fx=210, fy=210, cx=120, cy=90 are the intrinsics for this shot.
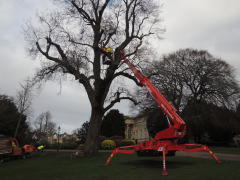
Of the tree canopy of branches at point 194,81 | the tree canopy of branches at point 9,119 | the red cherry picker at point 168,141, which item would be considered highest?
the tree canopy of branches at point 194,81

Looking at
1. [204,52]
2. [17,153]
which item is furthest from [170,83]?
[17,153]

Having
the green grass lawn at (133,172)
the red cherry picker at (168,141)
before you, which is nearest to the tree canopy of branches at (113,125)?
the green grass lawn at (133,172)

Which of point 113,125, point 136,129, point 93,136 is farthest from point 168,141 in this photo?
point 136,129

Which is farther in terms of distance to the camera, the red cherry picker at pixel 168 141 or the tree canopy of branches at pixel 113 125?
the tree canopy of branches at pixel 113 125

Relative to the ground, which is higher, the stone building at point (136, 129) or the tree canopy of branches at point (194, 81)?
the tree canopy of branches at point (194, 81)

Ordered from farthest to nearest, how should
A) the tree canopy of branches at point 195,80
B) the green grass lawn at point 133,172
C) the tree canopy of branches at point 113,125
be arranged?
the tree canopy of branches at point 113,125
the tree canopy of branches at point 195,80
the green grass lawn at point 133,172

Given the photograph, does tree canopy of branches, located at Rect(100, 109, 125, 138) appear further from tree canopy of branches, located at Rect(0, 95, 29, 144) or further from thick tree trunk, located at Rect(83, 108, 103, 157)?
thick tree trunk, located at Rect(83, 108, 103, 157)

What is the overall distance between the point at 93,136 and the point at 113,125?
3372cm

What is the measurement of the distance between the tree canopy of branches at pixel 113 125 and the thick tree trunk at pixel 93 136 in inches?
1291

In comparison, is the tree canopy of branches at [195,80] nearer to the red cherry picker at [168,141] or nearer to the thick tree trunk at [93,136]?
the thick tree trunk at [93,136]

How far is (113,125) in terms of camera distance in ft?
167

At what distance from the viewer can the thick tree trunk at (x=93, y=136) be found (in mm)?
17016

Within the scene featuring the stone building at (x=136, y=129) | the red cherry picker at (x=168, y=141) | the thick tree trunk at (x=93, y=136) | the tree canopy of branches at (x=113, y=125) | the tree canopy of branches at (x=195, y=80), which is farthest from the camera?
the stone building at (x=136, y=129)

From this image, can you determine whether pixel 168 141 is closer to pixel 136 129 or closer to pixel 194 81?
pixel 194 81
